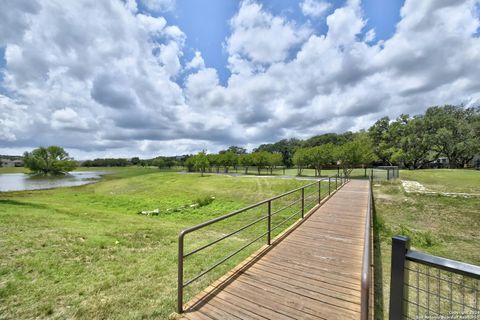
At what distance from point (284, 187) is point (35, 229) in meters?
16.9

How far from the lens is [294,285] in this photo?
347 cm

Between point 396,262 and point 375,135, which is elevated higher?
point 375,135

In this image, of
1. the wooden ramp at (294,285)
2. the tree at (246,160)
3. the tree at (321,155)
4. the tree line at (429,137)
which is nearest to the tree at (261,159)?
the tree at (246,160)

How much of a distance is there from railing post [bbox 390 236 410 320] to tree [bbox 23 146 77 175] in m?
72.6

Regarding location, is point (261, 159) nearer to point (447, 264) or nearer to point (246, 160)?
point (246, 160)

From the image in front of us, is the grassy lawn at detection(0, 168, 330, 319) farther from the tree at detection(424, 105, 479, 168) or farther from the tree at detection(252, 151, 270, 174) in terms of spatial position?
the tree at detection(424, 105, 479, 168)

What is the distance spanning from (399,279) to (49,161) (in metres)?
74.1

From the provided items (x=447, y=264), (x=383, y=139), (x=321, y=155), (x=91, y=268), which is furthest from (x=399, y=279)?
(x=383, y=139)

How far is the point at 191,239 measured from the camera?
721 cm

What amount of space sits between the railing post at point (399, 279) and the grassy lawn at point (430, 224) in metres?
3.40

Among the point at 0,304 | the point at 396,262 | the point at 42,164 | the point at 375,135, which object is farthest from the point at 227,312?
the point at 42,164

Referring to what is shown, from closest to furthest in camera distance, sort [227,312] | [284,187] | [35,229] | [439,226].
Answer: [227,312] → [35,229] → [439,226] → [284,187]

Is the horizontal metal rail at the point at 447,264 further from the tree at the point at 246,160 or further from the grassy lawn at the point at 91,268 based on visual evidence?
the tree at the point at 246,160

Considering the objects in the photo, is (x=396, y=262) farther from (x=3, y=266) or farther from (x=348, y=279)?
(x=3, y=266)
